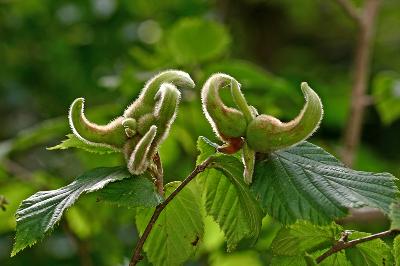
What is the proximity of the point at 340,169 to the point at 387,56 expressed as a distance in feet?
12.6

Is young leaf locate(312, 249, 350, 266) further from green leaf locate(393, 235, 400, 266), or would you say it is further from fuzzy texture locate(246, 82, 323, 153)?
fuzzy texture locate(246, 82, 323, 153)

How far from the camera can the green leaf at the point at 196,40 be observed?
7.05 feet

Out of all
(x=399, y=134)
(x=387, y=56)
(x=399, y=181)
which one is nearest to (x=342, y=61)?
(x=387, y=56)

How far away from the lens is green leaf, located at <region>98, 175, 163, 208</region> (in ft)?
2.95

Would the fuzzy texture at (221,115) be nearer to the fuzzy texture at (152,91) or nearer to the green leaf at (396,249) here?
the fuzzy texture at (152,91)

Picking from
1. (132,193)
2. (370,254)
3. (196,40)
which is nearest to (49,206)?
(132,193)

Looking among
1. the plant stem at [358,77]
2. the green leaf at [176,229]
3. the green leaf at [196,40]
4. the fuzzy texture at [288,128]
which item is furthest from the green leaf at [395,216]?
the green leaf at [196,40]

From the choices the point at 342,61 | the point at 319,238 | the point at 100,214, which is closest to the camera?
the point at 319,238

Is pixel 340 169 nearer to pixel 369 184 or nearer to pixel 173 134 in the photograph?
pixel 369 184

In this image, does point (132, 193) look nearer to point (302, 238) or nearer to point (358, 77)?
point (302, 238)

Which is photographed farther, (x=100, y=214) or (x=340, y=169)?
(x=100, y=214)

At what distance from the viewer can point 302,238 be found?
3.28 feet

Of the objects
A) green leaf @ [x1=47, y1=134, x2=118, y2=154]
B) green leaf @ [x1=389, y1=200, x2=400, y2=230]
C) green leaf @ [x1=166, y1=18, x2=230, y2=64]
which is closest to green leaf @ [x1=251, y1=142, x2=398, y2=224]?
green leaf @ [x1=389, y1=200, x2=400, y2=230]

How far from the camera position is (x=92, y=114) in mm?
1999
